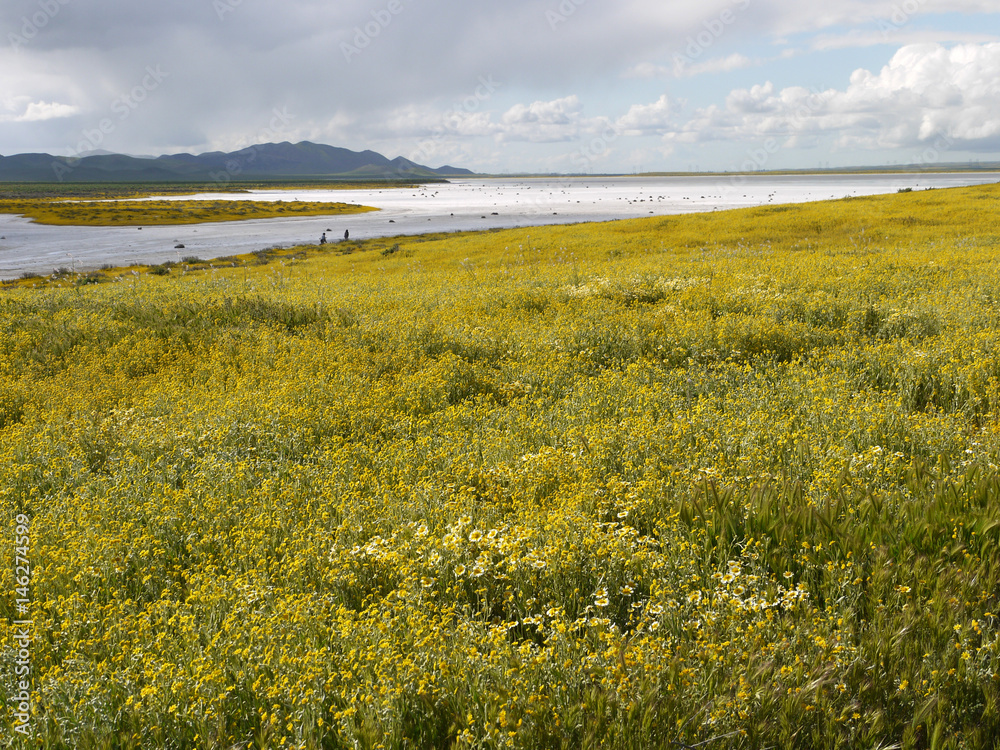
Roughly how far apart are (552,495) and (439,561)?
1536mm

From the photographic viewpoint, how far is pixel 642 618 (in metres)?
3.40

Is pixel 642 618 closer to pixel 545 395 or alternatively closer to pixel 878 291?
pixel 545 395

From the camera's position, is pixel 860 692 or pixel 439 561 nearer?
pixel 860 692

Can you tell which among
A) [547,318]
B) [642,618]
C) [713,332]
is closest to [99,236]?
[547,318]

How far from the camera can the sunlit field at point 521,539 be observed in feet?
9.35

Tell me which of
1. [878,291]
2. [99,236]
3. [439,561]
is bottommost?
[439,561]

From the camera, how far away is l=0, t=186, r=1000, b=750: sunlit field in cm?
285

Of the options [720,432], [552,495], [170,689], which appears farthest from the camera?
[720,432]
